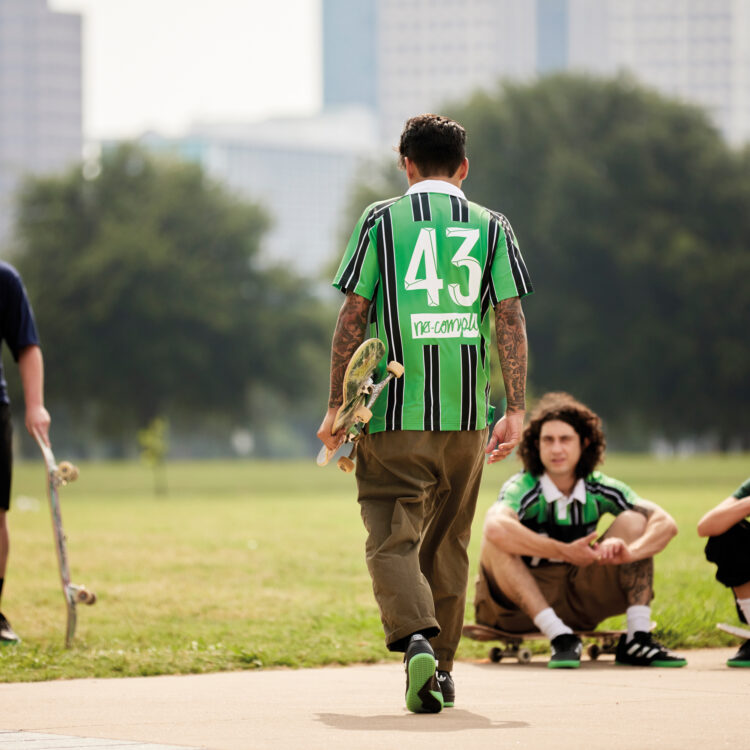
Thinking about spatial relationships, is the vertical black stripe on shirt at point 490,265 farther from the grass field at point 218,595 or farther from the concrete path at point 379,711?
the grass field at point 218,595

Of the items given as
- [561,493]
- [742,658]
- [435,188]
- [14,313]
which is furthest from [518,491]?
[14,313]

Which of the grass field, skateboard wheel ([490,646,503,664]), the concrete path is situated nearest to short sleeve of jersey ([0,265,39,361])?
the grass field

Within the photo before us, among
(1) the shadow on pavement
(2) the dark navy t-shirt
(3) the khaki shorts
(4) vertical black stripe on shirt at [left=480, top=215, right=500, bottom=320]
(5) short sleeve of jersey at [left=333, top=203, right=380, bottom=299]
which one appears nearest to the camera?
(1) the shadow on pavement

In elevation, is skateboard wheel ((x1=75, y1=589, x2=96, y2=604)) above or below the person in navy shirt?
below

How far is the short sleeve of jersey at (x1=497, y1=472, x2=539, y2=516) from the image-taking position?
24.1 feet

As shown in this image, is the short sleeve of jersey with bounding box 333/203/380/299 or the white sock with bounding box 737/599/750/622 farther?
the white sock with bounding box 737/599/750/622

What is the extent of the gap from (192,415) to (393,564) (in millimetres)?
55399

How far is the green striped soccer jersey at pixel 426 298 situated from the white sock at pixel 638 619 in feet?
6.07

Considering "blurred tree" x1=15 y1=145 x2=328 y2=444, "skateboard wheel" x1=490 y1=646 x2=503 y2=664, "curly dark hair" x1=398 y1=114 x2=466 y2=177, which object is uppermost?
"curly dark hair" x1=398 y1=114 x2=466 y2=177

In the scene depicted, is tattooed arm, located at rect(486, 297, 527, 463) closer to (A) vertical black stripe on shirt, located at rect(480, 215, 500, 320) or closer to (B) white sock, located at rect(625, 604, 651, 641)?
(A) vertical black stripe on shirt, located at rect(480, 215, 500, 320)

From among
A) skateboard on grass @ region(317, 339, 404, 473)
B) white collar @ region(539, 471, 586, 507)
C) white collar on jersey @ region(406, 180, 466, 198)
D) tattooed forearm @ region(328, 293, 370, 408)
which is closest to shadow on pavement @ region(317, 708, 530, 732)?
skateboard on grass @ region(317, 339, 404, 473)

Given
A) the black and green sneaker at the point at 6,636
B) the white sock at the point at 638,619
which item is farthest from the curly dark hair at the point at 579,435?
the black and green sneaker at the point at 6,636

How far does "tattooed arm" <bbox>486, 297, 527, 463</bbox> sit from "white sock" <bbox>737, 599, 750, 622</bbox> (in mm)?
1880

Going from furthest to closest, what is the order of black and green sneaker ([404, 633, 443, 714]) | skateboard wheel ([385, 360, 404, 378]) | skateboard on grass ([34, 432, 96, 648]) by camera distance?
1. skateboard on grass ([34, 432, 96, 648])
2. skateboard wheel ([385, 360, 404, 378])
3. black and green sneaker ([404, 633, 443, 714])
